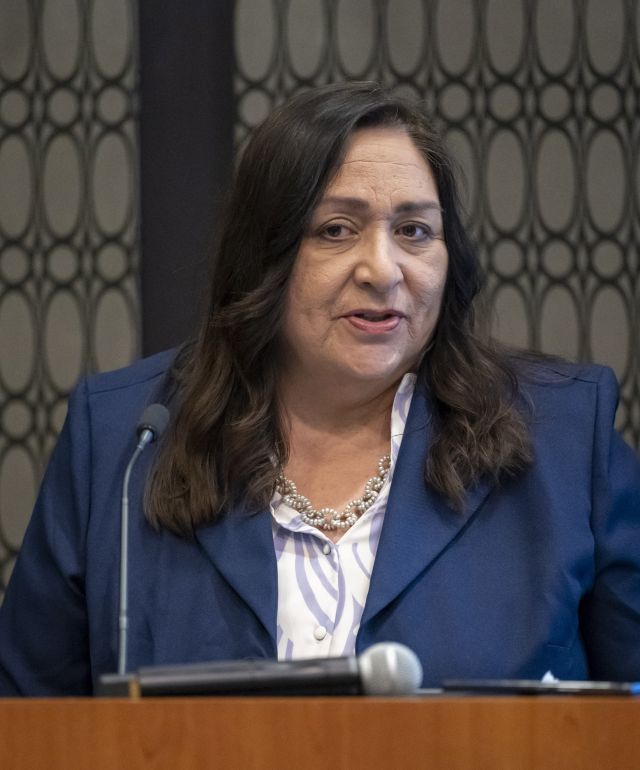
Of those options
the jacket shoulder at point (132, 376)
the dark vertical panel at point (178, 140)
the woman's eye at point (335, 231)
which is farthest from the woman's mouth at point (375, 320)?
the dark vertical panel at point (178, 140)

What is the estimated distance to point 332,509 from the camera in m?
2.50

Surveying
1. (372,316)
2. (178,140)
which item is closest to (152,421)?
(372,316)

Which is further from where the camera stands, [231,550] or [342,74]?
[342,74]

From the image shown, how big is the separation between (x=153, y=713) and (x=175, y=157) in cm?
290

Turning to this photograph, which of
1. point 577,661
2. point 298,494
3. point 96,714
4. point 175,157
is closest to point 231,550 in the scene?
point 298,494

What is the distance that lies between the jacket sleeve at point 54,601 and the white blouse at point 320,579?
14.8 inches

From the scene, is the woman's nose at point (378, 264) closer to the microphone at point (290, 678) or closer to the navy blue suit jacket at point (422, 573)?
the navy blue suit jacket at point (422, 573)

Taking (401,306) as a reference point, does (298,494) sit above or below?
below

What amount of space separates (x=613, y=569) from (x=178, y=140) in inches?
86.9

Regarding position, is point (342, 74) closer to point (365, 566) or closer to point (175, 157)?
point (175, 157)

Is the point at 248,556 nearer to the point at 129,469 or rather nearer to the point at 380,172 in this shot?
the point at 129,469

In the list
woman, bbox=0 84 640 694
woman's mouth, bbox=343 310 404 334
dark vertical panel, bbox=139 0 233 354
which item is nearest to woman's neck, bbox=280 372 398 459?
woman, bbox=0 84 640 694

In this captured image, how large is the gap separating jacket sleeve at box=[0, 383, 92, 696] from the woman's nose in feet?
2.03

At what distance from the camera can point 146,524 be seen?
254cm
